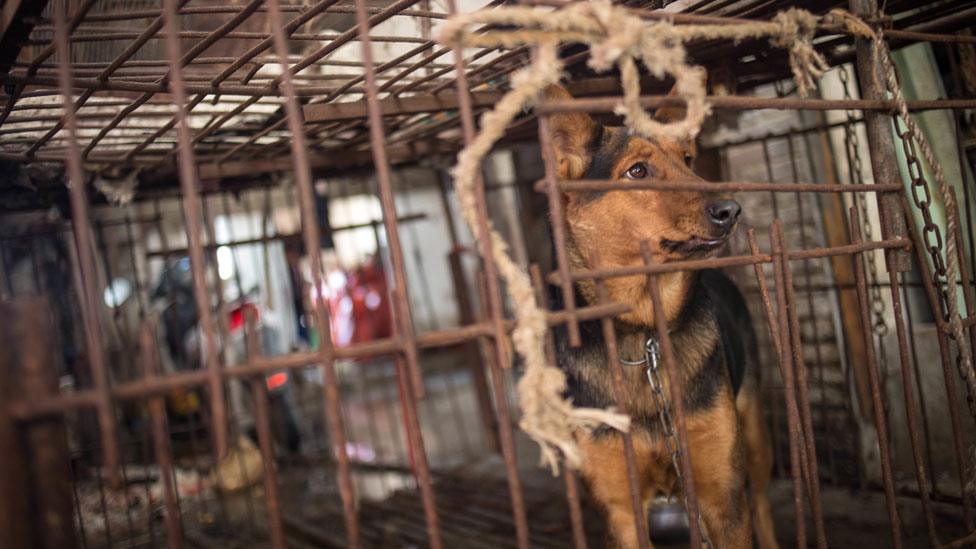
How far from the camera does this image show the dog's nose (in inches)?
93.8

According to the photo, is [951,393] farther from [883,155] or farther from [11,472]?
[11,472]

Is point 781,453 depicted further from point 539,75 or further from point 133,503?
point 133,503

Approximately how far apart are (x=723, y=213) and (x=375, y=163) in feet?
4.15

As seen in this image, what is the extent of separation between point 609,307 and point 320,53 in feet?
4.93

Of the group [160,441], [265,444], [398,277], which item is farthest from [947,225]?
[160,441]

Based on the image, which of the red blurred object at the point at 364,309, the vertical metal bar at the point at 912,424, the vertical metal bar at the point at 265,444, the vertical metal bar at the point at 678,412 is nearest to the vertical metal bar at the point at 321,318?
the vertical metal bar at the point at 265,444

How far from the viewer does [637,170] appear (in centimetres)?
280

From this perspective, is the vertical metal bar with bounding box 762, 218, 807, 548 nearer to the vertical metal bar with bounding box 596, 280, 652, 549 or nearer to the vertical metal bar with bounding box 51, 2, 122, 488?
the vertical metal bar with bounding box 596, 280, 652, 549

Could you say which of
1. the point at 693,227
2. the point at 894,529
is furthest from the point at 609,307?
the point at 894,529

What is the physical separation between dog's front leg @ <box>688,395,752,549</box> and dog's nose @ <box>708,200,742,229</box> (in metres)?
0.74

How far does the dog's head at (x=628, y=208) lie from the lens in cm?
245

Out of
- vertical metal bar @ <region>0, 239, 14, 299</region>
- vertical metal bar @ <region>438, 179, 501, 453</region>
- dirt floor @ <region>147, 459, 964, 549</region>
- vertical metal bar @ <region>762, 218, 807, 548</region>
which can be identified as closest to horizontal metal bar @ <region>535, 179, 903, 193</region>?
vertical metal bar @ <region>762, 218, 807, 548</region>

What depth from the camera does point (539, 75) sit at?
1589 mm

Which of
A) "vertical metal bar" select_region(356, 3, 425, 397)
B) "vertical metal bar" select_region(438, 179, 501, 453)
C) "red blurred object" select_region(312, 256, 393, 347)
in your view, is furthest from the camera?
"red blurred object" select_region(312, 256, 393, 347)
